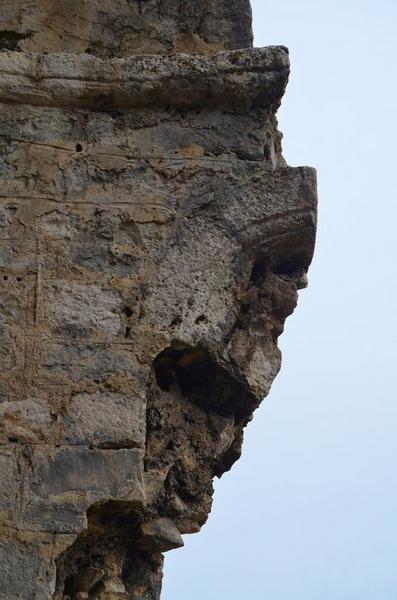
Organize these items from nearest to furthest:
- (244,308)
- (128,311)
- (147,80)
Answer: (128,311) → (244,308) → (147,80)

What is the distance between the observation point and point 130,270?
452 centimetres

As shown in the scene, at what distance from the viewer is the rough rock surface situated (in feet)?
13.8

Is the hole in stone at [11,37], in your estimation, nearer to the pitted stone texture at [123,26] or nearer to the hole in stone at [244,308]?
the pitted stone texture at [123,26]

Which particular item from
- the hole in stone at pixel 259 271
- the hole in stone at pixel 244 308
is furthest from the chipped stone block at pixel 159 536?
the hole in stone at pixel 259 271

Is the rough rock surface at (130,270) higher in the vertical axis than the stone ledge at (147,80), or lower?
lower

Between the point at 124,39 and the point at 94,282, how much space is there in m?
1.04

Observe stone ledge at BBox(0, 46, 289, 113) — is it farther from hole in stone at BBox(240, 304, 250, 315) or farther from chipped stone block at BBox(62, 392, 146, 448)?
chipped stone block at BBox(62, 392, 146, 448)

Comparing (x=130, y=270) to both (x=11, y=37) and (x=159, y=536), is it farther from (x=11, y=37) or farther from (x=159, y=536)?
(x=11, y=37)

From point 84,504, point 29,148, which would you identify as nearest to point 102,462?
point 84,504

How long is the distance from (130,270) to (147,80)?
73 cm

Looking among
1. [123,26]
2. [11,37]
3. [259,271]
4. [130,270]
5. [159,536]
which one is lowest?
[159,536]

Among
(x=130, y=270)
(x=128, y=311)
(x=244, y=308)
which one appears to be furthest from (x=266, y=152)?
(x=128, y=311)

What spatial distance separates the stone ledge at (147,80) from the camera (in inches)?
189

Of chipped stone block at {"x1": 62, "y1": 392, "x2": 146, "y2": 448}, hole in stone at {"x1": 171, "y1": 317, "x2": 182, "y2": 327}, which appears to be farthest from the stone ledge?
chipped stone block at {"x1": 62, "y1": 392, "x2": 146, "y2": 448}
